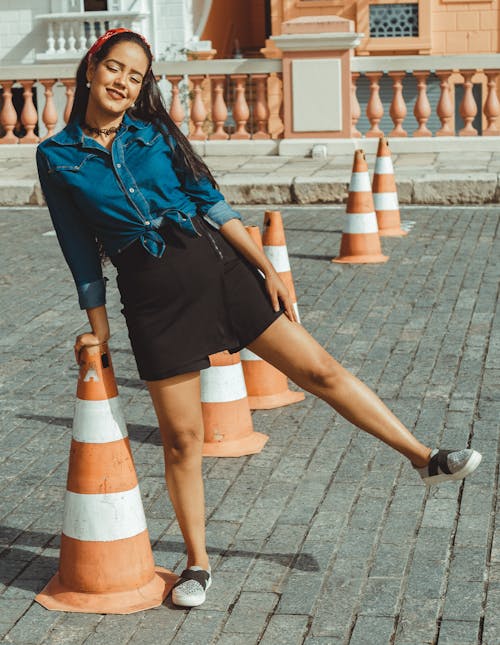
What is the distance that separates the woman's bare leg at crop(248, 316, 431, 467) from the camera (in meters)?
4.02

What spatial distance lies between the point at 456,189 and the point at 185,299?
29.6 ft

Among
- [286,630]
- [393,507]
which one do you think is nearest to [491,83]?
[393,507]

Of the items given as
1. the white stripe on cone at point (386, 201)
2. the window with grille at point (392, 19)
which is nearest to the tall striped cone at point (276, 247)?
the white stripe on cone at point (386, 201)

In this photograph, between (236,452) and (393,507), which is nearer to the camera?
(393,507)

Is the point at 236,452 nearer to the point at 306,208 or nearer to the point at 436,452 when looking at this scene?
the point at 436,452

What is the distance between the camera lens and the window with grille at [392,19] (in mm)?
27078

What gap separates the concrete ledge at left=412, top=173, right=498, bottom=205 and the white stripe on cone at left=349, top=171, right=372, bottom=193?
2936mm

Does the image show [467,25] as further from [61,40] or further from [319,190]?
[319,190]

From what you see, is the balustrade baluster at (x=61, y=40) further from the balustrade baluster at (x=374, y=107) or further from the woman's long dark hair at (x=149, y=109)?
the woman's long dark hair at (x=149, y=109)

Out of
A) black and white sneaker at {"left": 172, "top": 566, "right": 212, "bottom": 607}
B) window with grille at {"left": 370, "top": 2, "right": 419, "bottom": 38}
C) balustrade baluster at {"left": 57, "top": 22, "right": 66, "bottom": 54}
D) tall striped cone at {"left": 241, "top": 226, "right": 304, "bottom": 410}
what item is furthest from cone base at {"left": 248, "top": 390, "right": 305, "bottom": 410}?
window with grille at {"left": 370, "top": 2, "right": 419, "bottom": 38}

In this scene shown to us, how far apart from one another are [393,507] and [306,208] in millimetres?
8143

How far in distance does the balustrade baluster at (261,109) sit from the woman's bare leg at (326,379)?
459 inches

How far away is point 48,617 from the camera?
398 cm

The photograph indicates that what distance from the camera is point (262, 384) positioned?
6234 mm
